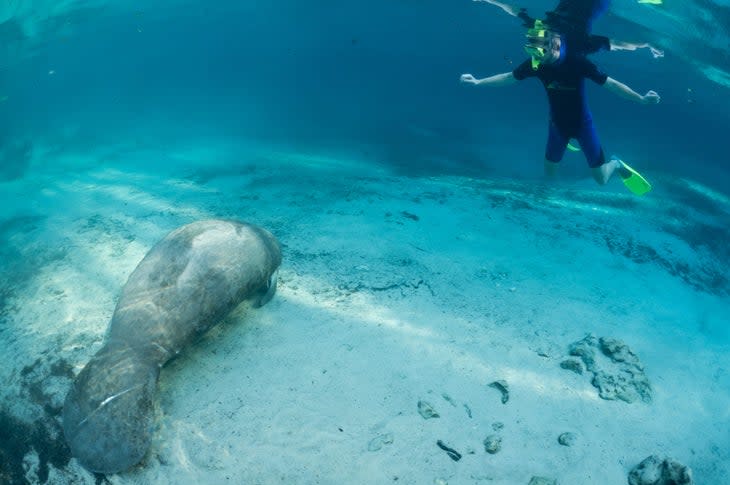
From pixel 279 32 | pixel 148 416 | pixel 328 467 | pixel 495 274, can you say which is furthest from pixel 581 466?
pixel 279 32

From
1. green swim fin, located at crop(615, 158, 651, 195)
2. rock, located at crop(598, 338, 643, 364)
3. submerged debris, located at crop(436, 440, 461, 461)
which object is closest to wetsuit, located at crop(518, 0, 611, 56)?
green swim fin, located at crop(615, 158, 651, 195)

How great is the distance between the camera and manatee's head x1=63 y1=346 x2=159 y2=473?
11.2 feet

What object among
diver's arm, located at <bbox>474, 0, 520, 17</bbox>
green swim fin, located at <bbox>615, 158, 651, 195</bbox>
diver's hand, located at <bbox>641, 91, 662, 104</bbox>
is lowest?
green swim fin, located at <bbox>615, 158, 651, 195</bbox>

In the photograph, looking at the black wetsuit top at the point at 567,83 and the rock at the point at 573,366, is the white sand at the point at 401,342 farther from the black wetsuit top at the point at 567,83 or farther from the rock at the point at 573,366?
the black wetsuit top at the point at 567,83

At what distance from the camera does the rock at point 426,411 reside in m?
4.06

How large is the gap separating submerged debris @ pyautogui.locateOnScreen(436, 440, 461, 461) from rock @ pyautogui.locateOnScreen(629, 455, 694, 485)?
165 centimetres

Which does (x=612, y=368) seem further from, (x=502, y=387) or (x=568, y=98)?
(x=568, y=98)

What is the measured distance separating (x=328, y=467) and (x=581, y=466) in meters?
2.44

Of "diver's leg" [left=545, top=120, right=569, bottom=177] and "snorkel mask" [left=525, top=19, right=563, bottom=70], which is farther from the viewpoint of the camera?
"diver's leg" [left=545, top=120, right=569, bottom=177]

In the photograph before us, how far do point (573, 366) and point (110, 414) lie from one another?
4.96 m

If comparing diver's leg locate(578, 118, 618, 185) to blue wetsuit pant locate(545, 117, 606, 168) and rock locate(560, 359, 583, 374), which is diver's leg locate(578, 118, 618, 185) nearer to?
blue wetsuit pant locate(545, 117, 606, 168)

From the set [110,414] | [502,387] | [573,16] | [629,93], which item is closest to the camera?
[110,414]

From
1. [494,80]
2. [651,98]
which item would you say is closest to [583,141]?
[651,98]

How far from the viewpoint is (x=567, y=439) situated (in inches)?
157
